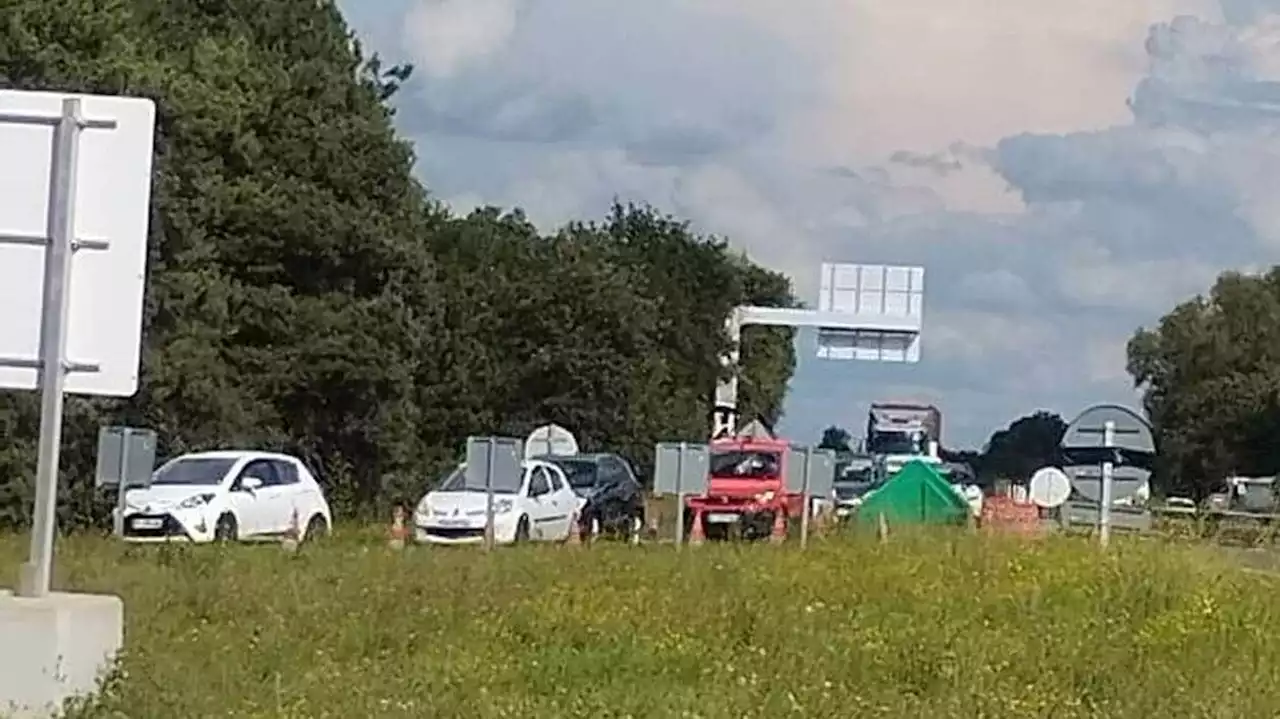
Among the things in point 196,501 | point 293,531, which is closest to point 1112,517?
point 293,531

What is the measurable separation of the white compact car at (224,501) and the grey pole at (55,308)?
731 inches

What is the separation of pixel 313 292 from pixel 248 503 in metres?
27.1

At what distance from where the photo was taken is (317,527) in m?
34.8

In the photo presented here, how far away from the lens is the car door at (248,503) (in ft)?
107

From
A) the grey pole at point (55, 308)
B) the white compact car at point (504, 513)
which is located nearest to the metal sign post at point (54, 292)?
the grey pole at point (55, 308)

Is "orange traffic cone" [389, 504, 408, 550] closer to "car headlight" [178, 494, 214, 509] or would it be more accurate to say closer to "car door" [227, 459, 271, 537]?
"car door" [227, 459, 271, 537]

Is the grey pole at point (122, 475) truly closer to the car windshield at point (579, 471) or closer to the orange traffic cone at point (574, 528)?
the orange traffic cone at point (574, 528)

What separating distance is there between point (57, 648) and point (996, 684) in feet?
18.1

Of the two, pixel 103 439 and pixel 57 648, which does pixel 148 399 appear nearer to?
pixel 103 439

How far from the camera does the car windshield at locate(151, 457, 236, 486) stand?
109ft

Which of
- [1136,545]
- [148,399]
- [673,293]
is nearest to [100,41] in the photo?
[148,399]

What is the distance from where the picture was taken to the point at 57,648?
11.9 meters

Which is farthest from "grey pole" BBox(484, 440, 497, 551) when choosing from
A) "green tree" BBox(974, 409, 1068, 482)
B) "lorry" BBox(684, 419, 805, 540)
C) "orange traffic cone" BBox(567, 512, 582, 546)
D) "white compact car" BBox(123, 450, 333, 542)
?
"green tree" BBox(974, 409, 1068, 482)

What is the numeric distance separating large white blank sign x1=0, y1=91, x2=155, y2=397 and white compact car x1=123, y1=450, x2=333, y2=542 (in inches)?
735
